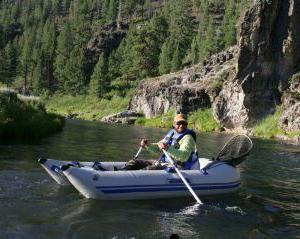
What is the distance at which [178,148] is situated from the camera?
14195 millimetres

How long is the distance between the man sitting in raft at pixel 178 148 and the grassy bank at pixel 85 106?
50645 millimetres

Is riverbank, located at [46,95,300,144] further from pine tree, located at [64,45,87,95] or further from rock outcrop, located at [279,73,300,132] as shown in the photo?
pine tree, located at [64,45,87,95]

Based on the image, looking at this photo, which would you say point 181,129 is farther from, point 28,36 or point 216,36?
point 28,36

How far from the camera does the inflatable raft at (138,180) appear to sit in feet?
40.3

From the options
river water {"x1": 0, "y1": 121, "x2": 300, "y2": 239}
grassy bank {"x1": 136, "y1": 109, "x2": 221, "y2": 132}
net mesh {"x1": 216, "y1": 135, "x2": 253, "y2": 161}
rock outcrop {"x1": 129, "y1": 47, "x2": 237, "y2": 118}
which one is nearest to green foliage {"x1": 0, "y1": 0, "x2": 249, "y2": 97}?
rock outcrop {"x1": 129, "y1": 47, "x2": 237, "y2": 118}

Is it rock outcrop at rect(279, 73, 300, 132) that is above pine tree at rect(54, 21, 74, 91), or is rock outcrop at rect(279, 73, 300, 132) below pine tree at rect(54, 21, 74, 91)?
below

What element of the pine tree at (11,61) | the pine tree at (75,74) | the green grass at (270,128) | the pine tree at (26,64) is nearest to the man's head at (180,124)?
the green grass at (270,128)

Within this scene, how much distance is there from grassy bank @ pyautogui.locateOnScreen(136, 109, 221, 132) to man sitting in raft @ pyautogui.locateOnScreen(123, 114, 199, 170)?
35554 millimetres

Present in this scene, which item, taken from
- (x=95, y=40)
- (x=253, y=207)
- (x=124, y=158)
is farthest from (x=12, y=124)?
(x=95, y=40)

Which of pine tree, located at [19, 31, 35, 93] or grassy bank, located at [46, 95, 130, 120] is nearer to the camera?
grassy bank, located at [46, 95, 130, 120]

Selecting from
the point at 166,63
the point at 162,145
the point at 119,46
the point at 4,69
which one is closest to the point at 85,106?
the point at 166,63

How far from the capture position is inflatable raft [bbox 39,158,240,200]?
12.3 metres

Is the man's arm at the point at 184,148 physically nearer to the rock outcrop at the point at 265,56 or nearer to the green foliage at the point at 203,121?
the rock outcrop at the point at 265,56

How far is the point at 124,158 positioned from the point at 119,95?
58579 millimetres
